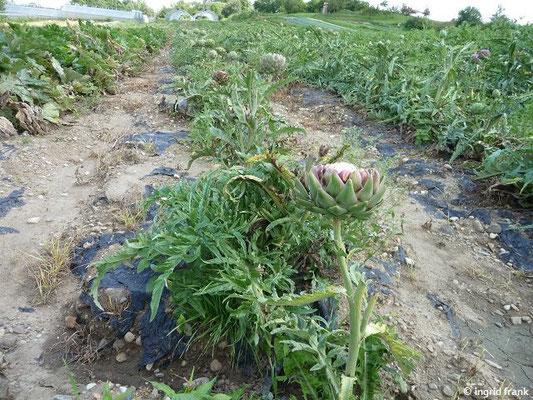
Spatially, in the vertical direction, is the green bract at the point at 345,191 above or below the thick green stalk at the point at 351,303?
above

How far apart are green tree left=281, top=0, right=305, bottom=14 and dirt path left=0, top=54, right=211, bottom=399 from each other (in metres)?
44.0

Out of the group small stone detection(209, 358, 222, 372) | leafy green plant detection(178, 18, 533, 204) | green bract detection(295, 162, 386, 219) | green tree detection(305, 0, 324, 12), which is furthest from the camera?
green tree detection(305, 0, 324, 12)

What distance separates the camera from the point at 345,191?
1231 millimetres

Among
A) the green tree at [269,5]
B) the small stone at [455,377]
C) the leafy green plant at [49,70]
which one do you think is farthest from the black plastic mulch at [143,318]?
the green tree at [269,5]

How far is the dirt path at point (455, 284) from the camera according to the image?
6.06ft

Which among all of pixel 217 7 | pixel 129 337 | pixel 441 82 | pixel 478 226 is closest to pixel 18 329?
pixel 129 337

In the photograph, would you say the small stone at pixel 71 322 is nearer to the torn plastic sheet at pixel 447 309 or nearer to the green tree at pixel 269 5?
the torn plastic sheet at pixel 447 309

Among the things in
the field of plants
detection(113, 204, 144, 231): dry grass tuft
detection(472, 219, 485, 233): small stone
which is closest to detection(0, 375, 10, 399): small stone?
the field of plants

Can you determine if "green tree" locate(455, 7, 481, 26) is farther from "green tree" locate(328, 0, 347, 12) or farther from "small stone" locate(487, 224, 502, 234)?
"small stone" locate(487, 224, 502, 234)

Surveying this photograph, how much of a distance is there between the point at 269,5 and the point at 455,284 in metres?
51.4

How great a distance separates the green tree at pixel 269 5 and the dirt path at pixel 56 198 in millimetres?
45945

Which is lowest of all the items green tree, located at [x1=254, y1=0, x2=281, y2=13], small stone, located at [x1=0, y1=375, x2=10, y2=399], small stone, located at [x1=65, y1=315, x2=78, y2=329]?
green tree, located at [x1=254, y1=0, x2=281, y2=13]

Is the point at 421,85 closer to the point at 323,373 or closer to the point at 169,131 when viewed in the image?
the point at 169,131

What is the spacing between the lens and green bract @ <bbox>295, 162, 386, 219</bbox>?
4.07 ft
